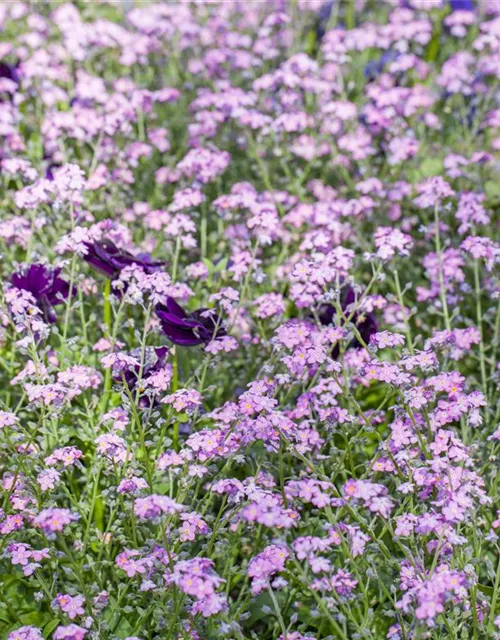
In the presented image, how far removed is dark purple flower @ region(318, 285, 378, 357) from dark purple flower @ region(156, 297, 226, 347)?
1.63 feet

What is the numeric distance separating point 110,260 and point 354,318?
3.10ft

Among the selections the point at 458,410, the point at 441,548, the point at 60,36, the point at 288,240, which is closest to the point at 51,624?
the point at 441,548

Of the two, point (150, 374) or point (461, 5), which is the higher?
point (461, 5)

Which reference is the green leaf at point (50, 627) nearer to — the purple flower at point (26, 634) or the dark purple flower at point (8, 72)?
the purple flower at point (26, 634)

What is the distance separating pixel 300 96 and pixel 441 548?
280 cm

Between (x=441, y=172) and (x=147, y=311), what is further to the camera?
(x=441, y=172)

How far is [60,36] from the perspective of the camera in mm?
6035

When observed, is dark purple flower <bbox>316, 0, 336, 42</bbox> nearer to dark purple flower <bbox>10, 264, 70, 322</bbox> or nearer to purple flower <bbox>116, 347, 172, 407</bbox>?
dark purple flower <bbox>10, 264, 70, 322</bbox>

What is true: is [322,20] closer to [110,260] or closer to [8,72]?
[8,72]

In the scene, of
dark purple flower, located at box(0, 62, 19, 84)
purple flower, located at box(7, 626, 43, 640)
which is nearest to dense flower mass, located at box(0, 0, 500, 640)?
purple flower, located at box(7, 626, 43, 640)

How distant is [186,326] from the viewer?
9.93ft

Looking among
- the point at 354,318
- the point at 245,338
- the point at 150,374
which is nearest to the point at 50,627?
the point at 150,374

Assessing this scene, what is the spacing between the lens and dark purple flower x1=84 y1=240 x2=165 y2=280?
3.21 metres

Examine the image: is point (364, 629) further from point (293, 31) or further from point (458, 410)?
point (293, 31)
